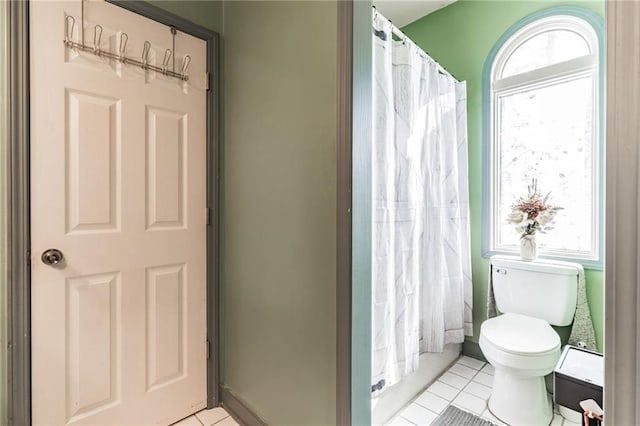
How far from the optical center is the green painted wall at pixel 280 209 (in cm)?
115

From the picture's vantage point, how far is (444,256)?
2039 mm

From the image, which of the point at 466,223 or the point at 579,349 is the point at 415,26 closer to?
the point at 466,223

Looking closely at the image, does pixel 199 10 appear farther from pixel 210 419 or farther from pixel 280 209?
pixel 210 419

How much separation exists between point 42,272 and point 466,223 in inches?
95.2

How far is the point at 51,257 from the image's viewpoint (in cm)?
121

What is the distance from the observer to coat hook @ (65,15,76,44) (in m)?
1.24

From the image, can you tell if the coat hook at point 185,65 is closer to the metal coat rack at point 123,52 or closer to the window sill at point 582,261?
the metal coat rack at point 123,52

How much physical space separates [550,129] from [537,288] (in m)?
1.10

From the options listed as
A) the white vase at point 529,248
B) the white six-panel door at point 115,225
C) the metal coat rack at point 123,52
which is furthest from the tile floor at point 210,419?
the white vase at point 529,248

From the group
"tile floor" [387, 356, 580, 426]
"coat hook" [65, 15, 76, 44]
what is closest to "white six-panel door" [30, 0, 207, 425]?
"coat hook" [65, 15, 76, 44]

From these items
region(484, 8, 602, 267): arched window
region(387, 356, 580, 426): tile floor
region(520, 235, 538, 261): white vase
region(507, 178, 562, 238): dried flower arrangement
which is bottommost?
region(387, 356, 580, 426): tile floor

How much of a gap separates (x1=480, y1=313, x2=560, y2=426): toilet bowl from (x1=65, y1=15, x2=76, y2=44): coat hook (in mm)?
2448

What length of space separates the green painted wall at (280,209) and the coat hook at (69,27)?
67 centimetres

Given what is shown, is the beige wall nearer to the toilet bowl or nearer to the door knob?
the door knob
